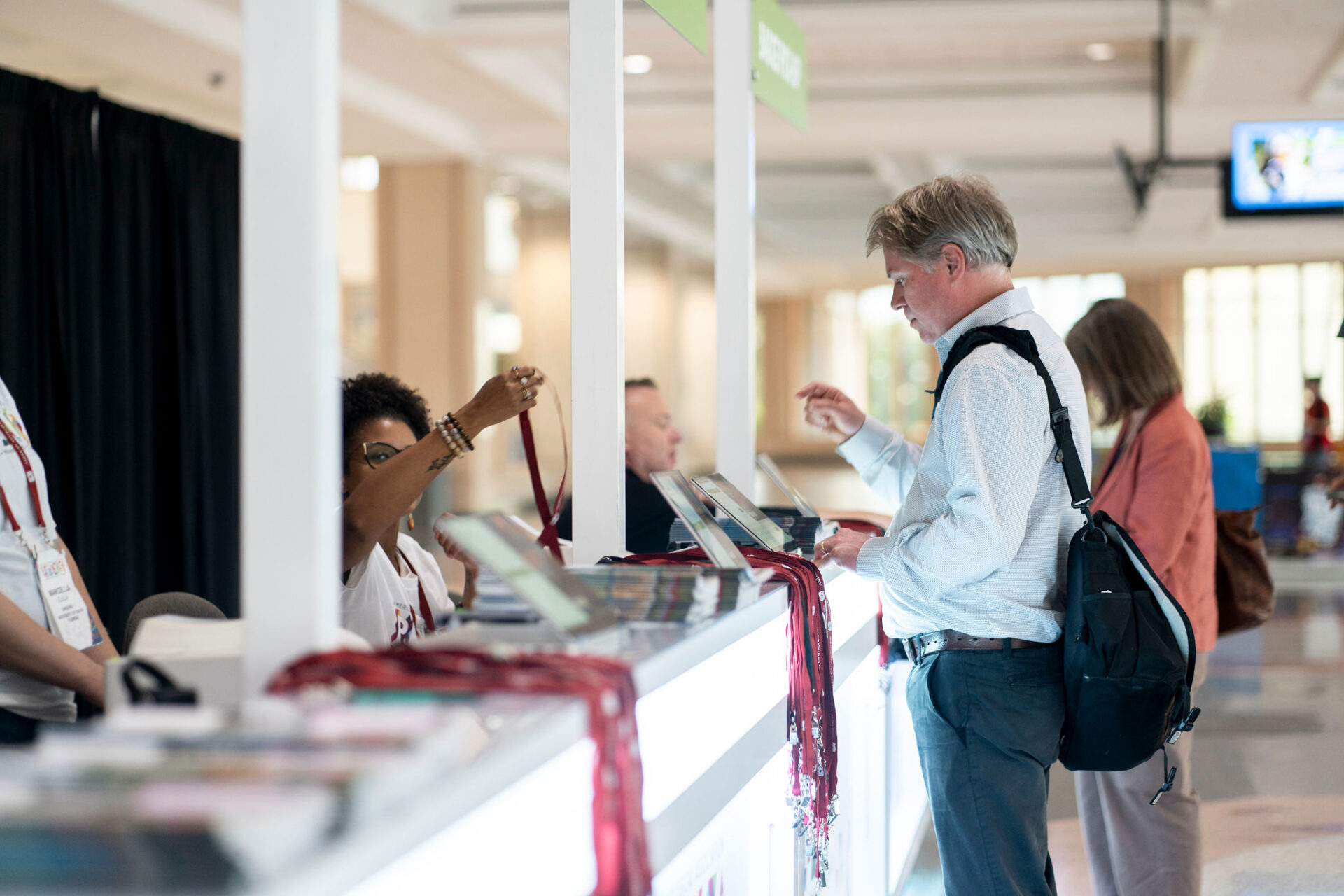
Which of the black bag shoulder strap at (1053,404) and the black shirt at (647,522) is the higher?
the black bag shoulder strap at (1053,404)

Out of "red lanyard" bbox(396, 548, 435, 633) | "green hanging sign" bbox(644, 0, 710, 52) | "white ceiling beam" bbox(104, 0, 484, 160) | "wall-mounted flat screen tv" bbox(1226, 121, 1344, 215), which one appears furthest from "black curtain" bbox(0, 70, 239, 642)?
"wall-mounted flat screen tv" bbox(1226, 121, 1344, 215)

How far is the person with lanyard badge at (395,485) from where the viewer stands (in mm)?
2006

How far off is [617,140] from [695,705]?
1034 mm

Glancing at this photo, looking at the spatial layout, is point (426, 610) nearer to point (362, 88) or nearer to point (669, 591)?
point (669, 591)

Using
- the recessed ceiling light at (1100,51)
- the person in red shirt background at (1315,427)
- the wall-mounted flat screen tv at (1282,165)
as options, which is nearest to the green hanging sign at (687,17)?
the recessed ceiling light at (1100,51)

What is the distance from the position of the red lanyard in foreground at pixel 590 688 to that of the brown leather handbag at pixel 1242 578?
254cm

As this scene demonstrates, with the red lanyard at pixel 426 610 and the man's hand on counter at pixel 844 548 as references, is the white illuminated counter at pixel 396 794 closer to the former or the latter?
the man's hand on counter at pixel 844 548

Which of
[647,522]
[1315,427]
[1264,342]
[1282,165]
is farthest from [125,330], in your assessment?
[1264,342]

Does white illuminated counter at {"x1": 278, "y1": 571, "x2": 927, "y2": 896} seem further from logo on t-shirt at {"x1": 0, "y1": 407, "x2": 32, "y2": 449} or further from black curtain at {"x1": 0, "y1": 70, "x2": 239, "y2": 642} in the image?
black curtain at {"x1": 0, "y1": 70, "x2": 239, "y2": 642}

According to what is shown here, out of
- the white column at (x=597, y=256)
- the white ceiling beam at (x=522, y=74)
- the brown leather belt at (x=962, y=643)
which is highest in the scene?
the white ceiling beam at (x=522, y=74)

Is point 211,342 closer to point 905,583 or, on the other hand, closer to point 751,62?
point 751,62

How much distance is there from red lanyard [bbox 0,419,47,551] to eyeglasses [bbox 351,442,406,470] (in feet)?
1.89

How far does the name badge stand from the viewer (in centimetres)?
218

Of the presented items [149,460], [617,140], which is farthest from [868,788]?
[149,460]
